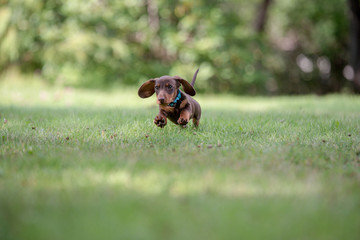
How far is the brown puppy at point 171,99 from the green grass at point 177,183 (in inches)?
8.8

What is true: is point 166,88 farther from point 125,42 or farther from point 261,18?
point 261,18

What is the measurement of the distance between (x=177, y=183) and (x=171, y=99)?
5.92ft

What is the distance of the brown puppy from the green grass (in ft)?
0.73

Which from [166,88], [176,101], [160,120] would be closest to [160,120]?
[160,120]

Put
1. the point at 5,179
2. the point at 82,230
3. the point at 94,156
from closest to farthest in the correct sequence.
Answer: the point at 82,230 < the point at 5,179 < the point at 94,156

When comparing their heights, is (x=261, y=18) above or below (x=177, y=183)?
above

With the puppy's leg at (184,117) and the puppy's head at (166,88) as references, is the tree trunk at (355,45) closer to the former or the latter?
the puppy's head at (166,88)

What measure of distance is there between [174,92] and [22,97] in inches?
233

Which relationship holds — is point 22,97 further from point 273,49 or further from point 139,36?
point 273,49

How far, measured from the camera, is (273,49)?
1609 cm

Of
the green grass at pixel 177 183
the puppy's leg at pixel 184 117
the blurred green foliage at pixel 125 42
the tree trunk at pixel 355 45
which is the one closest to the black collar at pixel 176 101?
the puppy's leg at pixel 184 117

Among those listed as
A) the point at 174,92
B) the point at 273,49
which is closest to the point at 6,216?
the point at 174,92

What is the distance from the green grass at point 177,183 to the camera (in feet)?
6.06

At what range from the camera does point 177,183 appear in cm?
243
